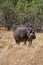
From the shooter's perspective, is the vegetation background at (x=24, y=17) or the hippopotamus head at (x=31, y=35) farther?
the vegetation background at (x=24, y=17)

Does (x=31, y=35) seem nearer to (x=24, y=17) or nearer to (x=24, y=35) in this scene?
(x=24, y=35)

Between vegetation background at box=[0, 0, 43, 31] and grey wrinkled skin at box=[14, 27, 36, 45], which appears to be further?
vegetation background at box=[0, 0, 43, 31]

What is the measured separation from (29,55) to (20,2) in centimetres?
2033

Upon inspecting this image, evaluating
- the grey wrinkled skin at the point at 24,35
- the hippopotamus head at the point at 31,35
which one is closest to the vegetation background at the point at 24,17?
the grey wrinkled skin at the point at 24,35

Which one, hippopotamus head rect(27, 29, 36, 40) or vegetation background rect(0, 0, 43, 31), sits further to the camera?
vegetation background rect(0, 0, 43, 31)

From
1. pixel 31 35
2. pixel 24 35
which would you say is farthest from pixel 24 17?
pixel 31 35

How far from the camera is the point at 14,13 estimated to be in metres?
25.8

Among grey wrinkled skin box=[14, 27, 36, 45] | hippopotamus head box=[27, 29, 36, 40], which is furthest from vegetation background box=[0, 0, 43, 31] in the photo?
hippopotamus head box=[27, 29, 36, 40]

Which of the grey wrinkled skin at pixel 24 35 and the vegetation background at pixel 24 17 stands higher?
the grey wrinkled skin at pixel 24 35

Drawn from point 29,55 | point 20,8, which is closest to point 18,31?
point 29,55

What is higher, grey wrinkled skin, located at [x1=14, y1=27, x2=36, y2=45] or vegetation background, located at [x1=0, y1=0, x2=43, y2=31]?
grey wrinkled skin, located at [x1=14, y1=27, x2=36, y2=45]

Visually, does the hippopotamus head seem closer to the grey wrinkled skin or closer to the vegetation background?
the grey wrinkled skin

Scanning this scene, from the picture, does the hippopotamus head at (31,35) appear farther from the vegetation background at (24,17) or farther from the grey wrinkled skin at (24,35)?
the vegetation background at (24,17)

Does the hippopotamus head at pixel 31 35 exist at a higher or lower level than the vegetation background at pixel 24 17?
higher
